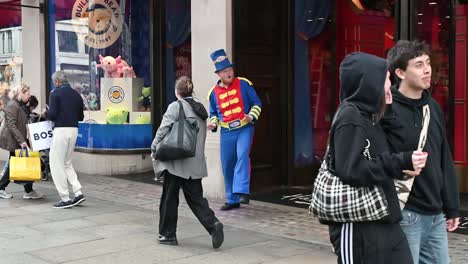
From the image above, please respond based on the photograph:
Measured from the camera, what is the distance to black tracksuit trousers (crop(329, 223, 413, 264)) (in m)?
3.00

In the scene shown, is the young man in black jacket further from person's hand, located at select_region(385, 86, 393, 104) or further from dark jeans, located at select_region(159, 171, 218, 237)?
person's hand, located at select_region(385, 86, 393, 104)

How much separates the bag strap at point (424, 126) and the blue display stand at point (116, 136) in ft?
27.3

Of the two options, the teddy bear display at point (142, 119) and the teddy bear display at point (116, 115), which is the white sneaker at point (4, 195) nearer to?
the teddy bear display at point (116, 115)

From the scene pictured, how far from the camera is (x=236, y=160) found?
7879mm

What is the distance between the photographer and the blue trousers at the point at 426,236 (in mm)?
3354

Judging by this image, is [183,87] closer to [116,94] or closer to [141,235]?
[141,235]

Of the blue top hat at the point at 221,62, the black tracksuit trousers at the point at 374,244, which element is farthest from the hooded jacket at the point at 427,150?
the blue top hat at the point at 221,62

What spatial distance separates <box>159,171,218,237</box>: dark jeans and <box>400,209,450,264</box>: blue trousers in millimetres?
2801

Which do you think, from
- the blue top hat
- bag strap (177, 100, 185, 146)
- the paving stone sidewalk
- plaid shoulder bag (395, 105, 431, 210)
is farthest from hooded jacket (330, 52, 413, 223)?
the blue top hat

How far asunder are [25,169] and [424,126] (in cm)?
635


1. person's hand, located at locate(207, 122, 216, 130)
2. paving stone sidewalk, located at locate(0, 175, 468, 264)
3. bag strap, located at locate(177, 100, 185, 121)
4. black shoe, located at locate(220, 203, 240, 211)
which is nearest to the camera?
paving stone sidewalk, located at locate(0, 175, 468, 264)

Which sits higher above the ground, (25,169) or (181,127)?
(181,127)

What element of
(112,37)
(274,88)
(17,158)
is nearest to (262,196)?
(274,88)

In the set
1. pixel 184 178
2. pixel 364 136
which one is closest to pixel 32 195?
pixel 184 178
